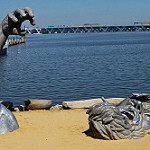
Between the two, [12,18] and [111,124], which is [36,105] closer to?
[12,18]

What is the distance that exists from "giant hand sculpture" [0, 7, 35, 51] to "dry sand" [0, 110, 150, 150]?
2.81 metres

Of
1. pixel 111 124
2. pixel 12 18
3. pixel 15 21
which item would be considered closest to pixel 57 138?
pixel 111 124

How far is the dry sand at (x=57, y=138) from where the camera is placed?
24.0ft

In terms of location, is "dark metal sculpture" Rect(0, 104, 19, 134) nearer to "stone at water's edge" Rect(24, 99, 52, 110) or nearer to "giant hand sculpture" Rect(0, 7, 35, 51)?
"giant hand sculpture" Rect(0, 7, 35, 51)

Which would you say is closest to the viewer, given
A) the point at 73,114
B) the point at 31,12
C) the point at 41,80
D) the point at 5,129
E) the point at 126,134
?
the point at 126,134

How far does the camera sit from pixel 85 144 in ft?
24.5

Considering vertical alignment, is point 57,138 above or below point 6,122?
below

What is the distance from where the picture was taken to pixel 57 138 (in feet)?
26.5

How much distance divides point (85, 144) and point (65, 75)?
1812 centimetres

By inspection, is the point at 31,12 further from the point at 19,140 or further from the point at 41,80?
the point at 41,80

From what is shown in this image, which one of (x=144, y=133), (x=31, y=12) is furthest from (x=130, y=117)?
(x=31, y=12)

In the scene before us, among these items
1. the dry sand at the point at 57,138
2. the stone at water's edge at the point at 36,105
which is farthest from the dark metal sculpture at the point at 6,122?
the stone at water's edge at the point at 36,105

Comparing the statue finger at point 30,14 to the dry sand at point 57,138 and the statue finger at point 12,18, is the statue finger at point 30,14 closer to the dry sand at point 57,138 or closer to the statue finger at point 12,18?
the statue finger at point 12,18

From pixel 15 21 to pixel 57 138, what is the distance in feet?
12.5
